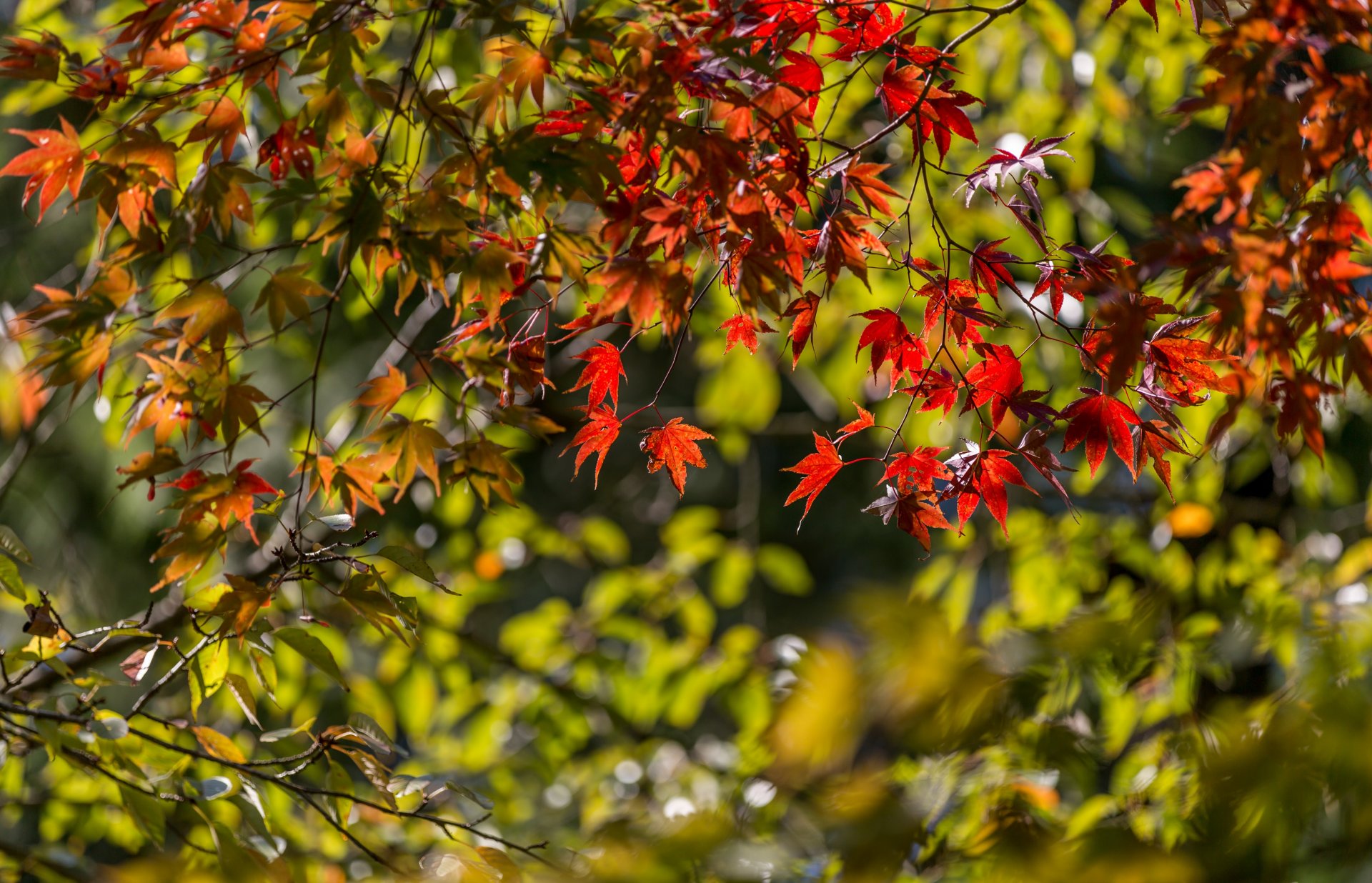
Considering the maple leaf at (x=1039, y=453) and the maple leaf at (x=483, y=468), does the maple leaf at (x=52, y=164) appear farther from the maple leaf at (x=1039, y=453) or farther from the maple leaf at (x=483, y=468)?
the maple leaf at (x=1039, y=453)

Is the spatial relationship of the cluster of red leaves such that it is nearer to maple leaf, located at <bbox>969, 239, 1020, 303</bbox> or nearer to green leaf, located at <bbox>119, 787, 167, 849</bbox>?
maple leaf, located at <bbox>969, 239, 1020, 303</bbox>

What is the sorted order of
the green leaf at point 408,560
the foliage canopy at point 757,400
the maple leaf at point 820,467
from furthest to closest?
the maple leaf at point 820,467
the green leaf at point 408,560
the foliage canopy at point 757,400

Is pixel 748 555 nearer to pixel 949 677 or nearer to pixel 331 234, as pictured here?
pixel 331 234

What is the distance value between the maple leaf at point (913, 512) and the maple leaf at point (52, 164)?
0.68 m

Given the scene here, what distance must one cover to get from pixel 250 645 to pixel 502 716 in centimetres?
116

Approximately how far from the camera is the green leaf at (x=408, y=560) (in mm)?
732

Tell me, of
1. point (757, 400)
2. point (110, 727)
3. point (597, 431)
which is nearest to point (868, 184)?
point (597, 431)

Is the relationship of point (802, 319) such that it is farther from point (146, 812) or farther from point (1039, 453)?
point (146, 812)

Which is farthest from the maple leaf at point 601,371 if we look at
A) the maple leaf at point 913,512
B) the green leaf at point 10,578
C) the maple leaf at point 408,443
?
the green leaf at point 10,578

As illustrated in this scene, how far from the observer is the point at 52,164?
788 mm

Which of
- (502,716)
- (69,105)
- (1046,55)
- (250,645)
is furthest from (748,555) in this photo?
(69,105)

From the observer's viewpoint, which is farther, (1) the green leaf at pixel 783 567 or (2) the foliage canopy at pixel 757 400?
(1) the green leaf at pixel 783 567

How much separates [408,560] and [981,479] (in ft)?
1.48

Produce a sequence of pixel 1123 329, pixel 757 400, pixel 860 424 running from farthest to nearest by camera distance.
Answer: pixel 757 400 → pixel 860 424 → pixel 1123 329
